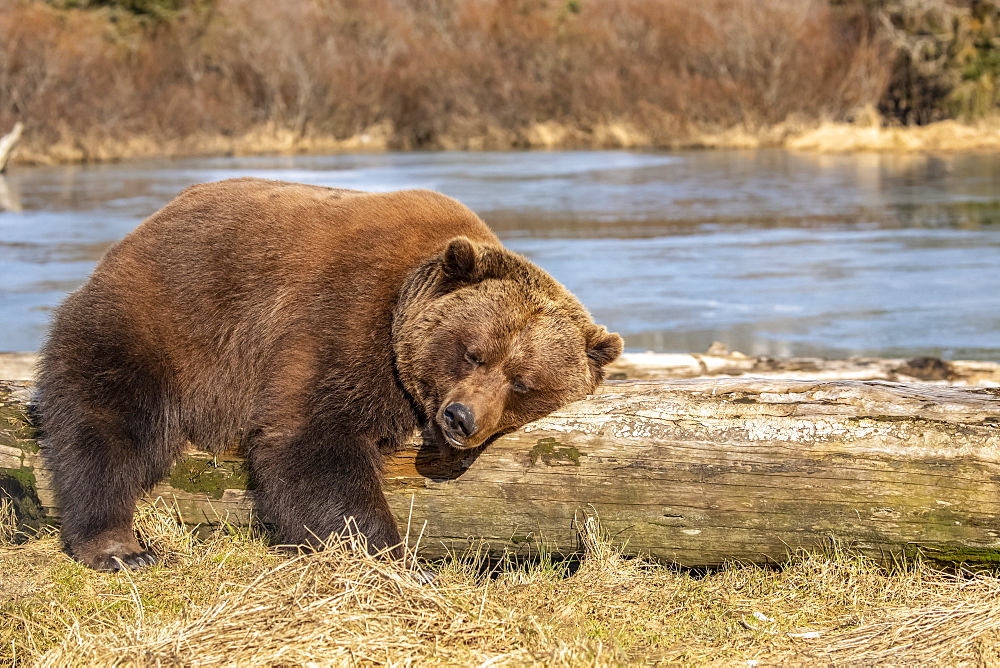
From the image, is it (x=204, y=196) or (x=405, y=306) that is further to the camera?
(x=204, y=196)

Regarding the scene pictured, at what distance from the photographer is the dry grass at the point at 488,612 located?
293 cm

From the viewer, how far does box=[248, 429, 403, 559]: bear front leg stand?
145 inches

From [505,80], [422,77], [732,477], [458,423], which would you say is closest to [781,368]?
Result: [732,477]

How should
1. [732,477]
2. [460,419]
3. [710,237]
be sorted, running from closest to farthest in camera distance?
[460,419] → [732,477] → [710,237]

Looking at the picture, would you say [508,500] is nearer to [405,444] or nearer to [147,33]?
[405,444]

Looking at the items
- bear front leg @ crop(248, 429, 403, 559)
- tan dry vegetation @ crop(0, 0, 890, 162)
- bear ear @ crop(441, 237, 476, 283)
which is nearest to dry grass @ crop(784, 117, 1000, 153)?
tan dry vegetation @ crop(0, 0, 890, 162)

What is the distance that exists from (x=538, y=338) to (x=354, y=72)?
110ft

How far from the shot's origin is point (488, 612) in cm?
322

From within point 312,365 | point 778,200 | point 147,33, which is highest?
point 147,33

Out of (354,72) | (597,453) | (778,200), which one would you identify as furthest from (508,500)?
(354,72)

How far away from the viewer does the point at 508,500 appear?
3812 mm

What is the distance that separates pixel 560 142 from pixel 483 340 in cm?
2994

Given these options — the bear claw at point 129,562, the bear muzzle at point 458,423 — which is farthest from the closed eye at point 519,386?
the bear claw at point 129,562

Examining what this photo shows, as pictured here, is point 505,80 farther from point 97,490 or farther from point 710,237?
point 97,490
